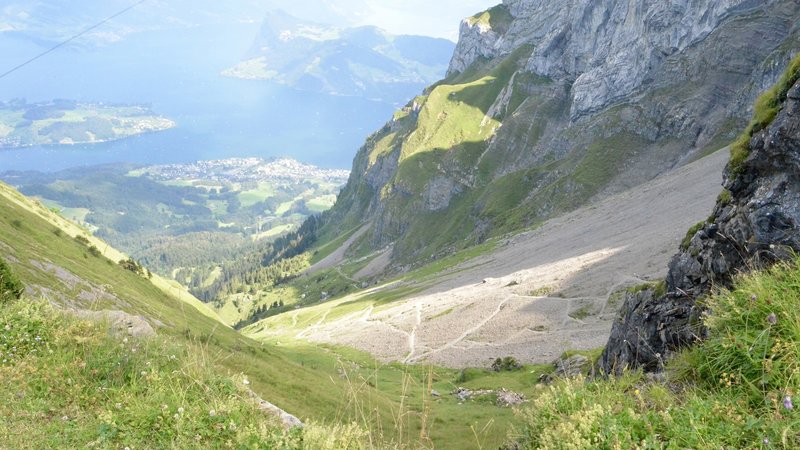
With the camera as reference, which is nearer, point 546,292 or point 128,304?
point 128,304

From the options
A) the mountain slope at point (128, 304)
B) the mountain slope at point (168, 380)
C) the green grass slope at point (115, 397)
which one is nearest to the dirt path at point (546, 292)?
the mountain slope at point (168, 380)

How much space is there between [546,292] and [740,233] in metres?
59.2

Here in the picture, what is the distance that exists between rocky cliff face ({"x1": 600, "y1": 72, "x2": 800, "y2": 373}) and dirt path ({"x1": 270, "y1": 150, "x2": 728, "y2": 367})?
26747 millimetres

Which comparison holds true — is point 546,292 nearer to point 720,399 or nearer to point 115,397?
point 720,399

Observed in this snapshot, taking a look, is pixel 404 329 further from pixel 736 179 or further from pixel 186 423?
pixel 186 423

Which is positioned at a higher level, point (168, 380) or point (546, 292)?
point (168, 380)

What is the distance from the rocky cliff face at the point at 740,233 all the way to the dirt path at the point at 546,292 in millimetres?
26747

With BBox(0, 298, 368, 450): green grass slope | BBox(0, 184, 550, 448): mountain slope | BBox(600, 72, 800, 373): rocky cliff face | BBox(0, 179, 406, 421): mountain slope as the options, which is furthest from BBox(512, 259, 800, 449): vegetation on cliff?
BBox(0, 179, 406, 421): mountain slope

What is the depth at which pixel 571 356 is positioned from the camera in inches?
1849

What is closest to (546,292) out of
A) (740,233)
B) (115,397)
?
(740,233)

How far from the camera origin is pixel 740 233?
1900 centimetres

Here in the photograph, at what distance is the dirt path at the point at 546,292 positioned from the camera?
65125mm

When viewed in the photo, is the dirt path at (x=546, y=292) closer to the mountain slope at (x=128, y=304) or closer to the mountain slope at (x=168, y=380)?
the mountain slope at (x=168, y=380)

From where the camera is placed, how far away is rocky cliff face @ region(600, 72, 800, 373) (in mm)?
17125
